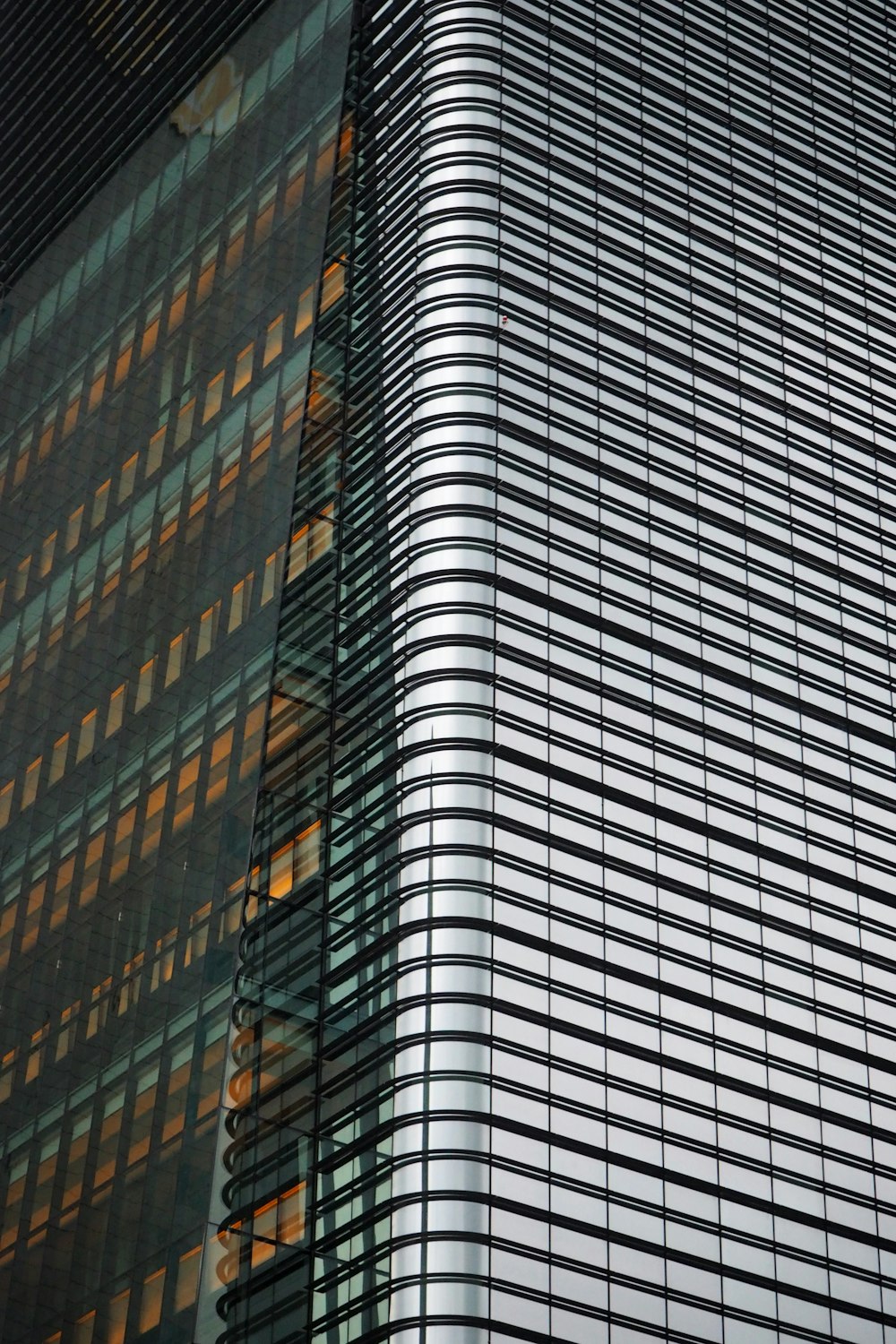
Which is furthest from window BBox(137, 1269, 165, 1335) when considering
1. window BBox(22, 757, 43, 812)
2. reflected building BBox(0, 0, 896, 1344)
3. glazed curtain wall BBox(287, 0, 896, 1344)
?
window BBox(22, 757, 43, 812)

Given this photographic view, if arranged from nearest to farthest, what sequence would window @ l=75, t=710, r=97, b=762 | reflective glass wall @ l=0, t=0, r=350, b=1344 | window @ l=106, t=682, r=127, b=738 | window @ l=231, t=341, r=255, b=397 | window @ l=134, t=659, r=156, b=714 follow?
reflective glass wall @ l=0, t=0, r=350, b=1344 < window @ l=134, t=659, r=156, b=714 < window @ l=106, t=682, r=127, b=738 < window @ l=75, t=710, r=97, b=762 < window @ l=231, t=341, r=255, b=397

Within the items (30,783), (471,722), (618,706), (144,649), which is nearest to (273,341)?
(144,649)

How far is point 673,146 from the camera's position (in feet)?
197

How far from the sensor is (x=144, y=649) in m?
55.6

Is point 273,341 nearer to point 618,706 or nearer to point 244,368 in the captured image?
point 244,368

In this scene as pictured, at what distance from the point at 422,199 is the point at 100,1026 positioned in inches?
889

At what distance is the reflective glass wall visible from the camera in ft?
147

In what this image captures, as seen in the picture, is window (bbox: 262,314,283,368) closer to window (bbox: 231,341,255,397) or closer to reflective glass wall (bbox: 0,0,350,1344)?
reflective glass wall (bbox: 0,0,350,1344)

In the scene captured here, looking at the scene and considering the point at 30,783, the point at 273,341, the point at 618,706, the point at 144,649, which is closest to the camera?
the point at 618,706

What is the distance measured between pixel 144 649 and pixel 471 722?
12.9 metres

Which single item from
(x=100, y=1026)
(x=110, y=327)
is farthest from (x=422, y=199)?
(x=100, y=1026)

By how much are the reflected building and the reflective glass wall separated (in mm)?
182

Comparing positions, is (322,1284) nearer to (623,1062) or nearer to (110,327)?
(623,1062)

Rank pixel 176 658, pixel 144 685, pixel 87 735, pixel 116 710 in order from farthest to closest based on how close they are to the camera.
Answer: pixel 87 735
pixel 116 710
pixel 144 685
pixel 176 658
